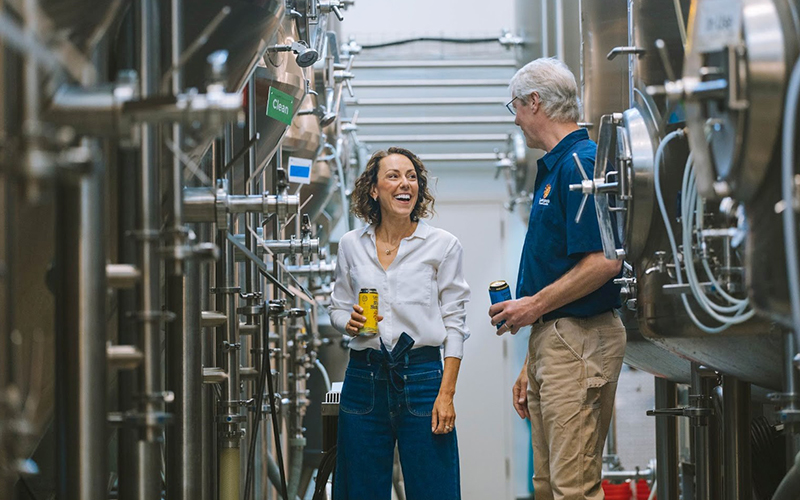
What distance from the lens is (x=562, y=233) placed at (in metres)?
2.16

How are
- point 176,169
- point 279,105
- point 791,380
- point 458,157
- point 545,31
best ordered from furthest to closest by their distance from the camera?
point 458,157 → point 545,31 → point 279,105 → point 791,380 → point 176,169

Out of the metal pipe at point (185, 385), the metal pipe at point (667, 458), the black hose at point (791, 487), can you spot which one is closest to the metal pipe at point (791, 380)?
the black hose at point (791, 487)

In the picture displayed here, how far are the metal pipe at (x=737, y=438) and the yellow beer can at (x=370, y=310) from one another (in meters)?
0.74

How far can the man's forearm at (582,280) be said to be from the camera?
6.80 ft

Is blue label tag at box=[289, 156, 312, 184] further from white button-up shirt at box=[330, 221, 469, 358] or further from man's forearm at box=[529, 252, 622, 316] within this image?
man's forearm at box=[529, 252, 622, 316]

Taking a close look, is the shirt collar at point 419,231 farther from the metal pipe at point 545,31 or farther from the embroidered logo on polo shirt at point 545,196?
the metal pipe at point 545,31

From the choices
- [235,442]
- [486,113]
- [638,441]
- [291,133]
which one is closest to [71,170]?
[235,442]

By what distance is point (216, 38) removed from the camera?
1562 mm

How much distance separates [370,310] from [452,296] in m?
0.22

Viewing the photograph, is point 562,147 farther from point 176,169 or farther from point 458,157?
point 458,157

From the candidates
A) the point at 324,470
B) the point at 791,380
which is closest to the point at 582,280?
the point at 791,380

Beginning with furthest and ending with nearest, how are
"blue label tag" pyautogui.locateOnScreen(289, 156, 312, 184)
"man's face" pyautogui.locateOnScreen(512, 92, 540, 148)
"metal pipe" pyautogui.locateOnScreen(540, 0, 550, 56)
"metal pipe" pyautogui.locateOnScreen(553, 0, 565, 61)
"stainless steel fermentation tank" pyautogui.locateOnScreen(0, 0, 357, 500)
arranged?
"metal pipe" pyautogui.locateOnScreen(540, 0, 550, 56)
"metal pipe" pyautogui.locateOnScreen(553, 0, 565, 61)
"blue label tag" pyautogui.locateOnScreen(289, 156, 312, 184)
"man's face" pyautogui.locateOnScreen(512, 92, 540, 148)
"stainless steel fermentation tank" pyautogui.locateOnScreen(0, 0, 357, 500)

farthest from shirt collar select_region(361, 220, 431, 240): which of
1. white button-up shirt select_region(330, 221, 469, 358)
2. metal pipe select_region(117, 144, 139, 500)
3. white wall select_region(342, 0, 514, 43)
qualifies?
white wall select_region(342, 0, 514, 43)

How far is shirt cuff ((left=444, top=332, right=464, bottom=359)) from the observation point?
2249 millimetres
